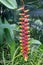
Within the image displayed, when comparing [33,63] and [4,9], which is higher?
[4,9]

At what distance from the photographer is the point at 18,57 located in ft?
5.71

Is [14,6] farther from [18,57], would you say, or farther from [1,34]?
[18,57]

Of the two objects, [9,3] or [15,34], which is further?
[15,34]

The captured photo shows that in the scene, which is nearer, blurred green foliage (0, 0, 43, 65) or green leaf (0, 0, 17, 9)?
green leaf (0, 0, 17, 9)

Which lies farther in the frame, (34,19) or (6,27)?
(34,19)

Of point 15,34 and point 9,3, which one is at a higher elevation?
point 9,3

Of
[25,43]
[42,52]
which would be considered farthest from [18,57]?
[25,43]

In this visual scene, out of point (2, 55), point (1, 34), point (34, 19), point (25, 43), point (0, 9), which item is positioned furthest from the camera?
point (34, 19)

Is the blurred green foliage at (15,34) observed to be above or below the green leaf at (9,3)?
below

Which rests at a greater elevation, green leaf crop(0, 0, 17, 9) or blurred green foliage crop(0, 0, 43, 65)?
green leaf crop(0, 0, 17, 9)

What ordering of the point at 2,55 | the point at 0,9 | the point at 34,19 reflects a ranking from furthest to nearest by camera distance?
the point at 34,19 → the point at 0,9 → the point at 2,55

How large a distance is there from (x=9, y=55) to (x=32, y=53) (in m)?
0.18

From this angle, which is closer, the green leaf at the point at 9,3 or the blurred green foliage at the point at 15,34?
the green leaf at the point at 9,3

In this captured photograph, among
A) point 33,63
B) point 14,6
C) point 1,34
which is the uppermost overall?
point 14,6
